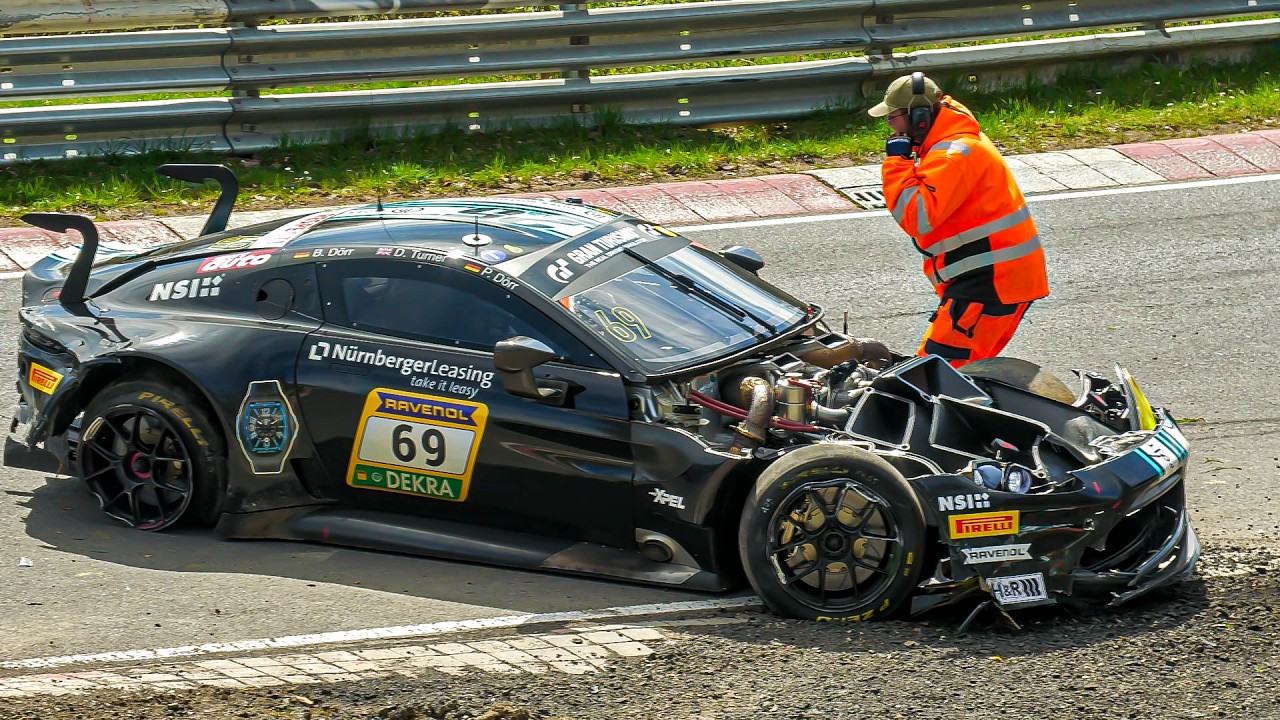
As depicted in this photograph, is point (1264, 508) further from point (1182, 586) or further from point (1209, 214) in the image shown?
point (1209, 214)

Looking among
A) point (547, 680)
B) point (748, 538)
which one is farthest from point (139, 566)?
point (748, 538)

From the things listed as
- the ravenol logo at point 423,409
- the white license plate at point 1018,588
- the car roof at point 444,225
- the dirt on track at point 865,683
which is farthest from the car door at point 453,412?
the white license plate at point 1018,588

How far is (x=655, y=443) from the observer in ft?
20.0

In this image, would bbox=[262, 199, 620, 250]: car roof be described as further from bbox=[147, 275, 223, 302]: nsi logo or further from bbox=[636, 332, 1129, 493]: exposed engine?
bbox=[636, 332, 1129, 493]: exposed engine

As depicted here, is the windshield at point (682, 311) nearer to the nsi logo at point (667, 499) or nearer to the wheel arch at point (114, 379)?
the nsi logo at point (667, 499)

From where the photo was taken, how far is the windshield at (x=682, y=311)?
6.43m

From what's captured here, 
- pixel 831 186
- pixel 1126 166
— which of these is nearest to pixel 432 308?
pixel 831 186

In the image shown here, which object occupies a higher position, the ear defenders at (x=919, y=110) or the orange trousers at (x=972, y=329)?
the ear defenders at (x=919, y=110)

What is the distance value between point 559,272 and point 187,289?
69.8 inches

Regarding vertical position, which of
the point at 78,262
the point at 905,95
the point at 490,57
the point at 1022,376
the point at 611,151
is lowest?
the point at 1022,376

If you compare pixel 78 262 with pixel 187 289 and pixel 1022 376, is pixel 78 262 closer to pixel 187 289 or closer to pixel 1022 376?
pixel 187 289

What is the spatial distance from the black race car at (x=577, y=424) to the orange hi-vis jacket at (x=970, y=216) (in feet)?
2.33

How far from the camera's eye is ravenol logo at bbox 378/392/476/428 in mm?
6355

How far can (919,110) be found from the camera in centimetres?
762
